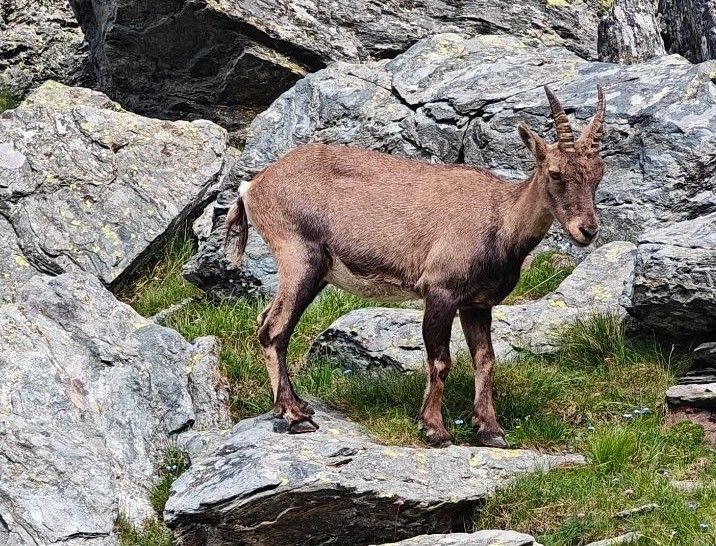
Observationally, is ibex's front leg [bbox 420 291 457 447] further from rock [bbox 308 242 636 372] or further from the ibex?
rock [bbox 308 242 636 372]

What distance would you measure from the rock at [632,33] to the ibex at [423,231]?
4025mm

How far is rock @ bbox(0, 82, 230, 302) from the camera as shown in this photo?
11383 millimetres

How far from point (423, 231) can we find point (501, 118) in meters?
3.20

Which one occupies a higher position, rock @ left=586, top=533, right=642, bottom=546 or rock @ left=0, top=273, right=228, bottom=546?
rock @ left=0, top=273, right=228, bottom=546

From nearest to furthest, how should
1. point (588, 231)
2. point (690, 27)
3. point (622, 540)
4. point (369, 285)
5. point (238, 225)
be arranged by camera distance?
point (622, 540), point (588, 231), point (369, 285), point (238, 225), point (690, 27)

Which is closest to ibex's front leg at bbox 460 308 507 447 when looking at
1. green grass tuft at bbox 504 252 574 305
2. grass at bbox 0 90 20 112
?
green grass tuft at bbox 504 252 574 305

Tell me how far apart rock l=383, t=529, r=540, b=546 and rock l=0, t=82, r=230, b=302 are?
18.0 ft

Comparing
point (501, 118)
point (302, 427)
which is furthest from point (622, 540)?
point (501, 118)

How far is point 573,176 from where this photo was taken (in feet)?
26.7

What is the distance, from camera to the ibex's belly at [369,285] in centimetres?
883

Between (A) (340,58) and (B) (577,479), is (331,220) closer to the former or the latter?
(B) (577,479)

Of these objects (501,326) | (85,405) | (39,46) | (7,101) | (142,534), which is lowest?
(142,534)

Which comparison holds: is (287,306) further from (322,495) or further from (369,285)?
(322,495)

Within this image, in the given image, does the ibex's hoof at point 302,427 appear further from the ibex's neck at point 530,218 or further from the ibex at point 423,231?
the ibex's neck at point 530,218
